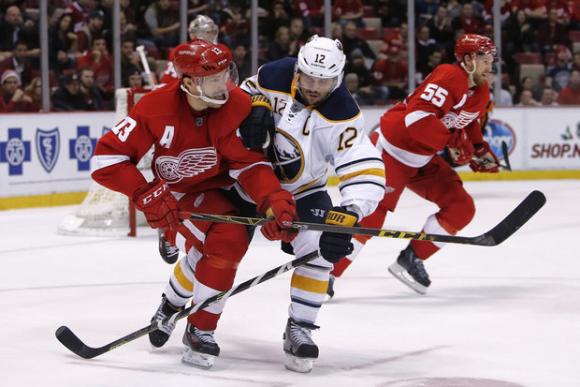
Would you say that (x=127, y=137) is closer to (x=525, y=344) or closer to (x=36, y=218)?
(x=525, y=344)

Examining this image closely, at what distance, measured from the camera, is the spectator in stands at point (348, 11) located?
10.9 meters

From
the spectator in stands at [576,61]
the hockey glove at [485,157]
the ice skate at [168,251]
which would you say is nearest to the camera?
the ice skate at [168,251]

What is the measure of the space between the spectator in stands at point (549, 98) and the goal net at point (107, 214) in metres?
4.88

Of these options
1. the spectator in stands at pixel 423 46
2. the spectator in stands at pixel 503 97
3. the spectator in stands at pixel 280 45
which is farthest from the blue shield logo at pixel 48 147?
the spectator in stands at pixel 503 97

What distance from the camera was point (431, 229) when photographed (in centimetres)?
533

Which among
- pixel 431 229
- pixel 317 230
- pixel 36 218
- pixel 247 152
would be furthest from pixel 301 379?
pixel 36 218

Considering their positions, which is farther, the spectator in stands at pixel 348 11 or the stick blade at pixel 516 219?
the spectator in stands at pixel 348 11

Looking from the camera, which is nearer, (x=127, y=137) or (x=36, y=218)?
(x=127, y=137)

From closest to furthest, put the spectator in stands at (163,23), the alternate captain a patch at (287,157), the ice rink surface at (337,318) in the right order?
the ice rink surface at (337,318)
the alternate captain a patch at (287,157)
the spectator in stands at (163,23)

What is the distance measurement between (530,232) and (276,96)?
3668 mm

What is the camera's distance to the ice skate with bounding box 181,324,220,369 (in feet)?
12.2

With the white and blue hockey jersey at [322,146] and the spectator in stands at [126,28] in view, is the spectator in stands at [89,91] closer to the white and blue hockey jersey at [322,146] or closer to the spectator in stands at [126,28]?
the spectator in stands at [126,28]

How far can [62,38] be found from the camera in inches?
355

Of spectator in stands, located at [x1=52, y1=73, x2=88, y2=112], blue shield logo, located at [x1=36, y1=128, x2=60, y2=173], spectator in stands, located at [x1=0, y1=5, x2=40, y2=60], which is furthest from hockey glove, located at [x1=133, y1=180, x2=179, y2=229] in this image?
spectator in stands, located at [x1=0, y1=5, x2=40, y2=60]
